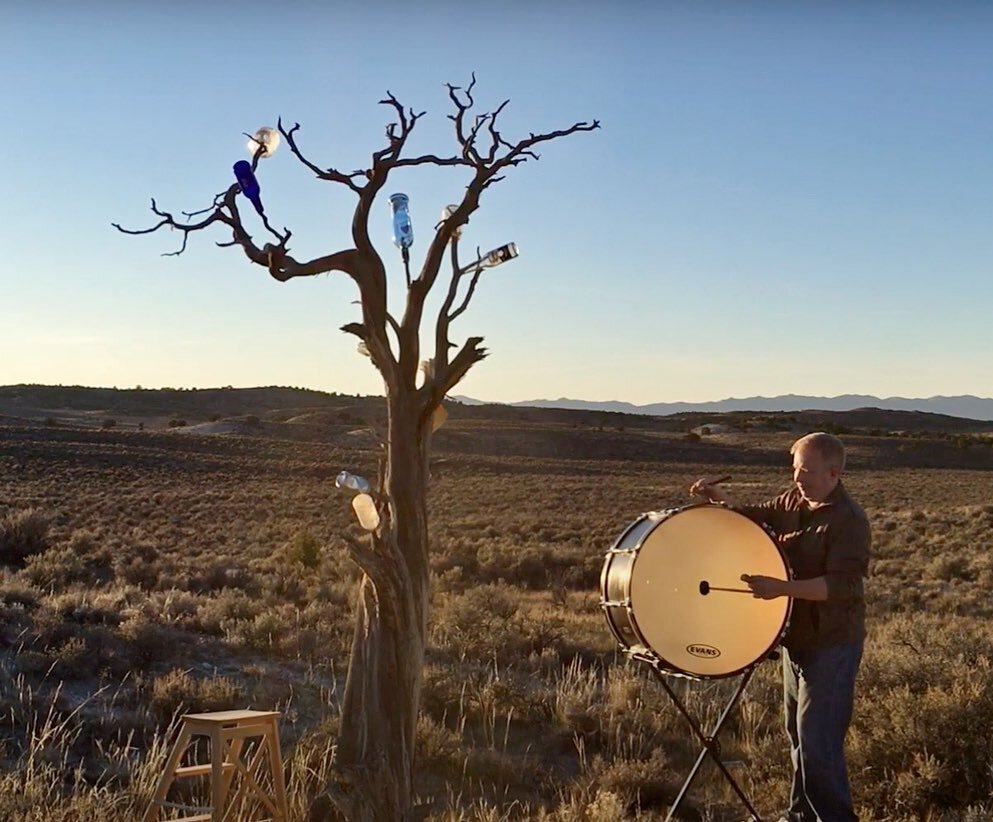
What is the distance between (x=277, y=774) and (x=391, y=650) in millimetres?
809

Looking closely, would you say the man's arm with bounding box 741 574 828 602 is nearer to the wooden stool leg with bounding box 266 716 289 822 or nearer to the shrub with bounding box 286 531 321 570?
the wooden stool leg with bounding box 266 716 289 822

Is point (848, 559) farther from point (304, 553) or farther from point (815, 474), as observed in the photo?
point (304, 553)

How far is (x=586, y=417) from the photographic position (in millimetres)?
100188

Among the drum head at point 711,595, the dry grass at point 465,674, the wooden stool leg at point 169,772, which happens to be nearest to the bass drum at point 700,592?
the drum head at point 711,595

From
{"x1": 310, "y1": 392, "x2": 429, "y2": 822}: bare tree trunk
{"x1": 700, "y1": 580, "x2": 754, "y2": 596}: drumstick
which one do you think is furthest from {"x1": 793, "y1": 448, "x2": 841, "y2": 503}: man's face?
{"x1": 310, "y1": 392, "x2": 429, "y2": 822}: bare tree trunk

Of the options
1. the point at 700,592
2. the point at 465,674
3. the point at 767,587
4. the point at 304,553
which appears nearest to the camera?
the point at 767,587

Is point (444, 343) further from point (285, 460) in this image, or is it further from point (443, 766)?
point (285, 460)

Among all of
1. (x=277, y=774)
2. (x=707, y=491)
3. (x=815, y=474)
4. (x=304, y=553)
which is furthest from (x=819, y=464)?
(x=304, y=553)

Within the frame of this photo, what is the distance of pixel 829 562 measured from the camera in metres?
5.07

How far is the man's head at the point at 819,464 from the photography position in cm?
515

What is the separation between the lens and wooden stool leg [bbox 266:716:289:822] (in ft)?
17.1

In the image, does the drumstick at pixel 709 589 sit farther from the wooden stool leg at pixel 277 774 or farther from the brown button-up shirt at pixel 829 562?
the wooden stool leg at pixel 277 774

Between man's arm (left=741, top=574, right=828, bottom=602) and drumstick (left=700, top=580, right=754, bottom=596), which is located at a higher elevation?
man's arm (left=741, top=574, right=828, bottom=602)

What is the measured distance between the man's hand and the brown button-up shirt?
246 mm
